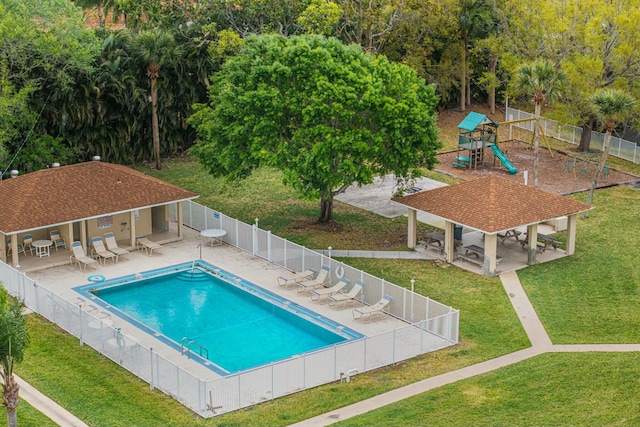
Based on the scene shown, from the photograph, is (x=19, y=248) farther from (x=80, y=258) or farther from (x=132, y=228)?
(x=132, y=228)

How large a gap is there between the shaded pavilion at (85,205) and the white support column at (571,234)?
1538 centimetres

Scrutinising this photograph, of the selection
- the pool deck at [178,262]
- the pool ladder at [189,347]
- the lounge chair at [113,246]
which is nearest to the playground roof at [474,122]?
the pool deck at [178,262]

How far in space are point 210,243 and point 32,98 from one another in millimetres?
14107

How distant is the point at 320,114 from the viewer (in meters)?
40.4

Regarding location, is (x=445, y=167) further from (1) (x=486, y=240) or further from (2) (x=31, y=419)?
(2) (x=31, y=419)

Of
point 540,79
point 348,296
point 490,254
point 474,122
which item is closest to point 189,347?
point 348,296

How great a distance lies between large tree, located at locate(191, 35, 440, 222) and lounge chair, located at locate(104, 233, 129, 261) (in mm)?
5233

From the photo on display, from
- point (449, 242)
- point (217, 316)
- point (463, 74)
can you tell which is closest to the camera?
point (217, 316)

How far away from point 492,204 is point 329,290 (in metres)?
7.36

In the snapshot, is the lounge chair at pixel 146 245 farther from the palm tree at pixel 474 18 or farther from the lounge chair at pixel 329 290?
the palm tree at pixel 474 18

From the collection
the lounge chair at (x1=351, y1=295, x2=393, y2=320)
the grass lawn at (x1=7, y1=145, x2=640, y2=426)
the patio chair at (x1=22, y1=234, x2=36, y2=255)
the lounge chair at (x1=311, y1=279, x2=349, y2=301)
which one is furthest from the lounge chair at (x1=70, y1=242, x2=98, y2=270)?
the lounge chair at (x1=351, y1=295, x2=393, y2=320)

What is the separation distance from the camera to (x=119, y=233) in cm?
4284

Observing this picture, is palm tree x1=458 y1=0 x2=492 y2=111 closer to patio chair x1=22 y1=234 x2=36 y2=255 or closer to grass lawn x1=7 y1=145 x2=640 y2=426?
grass lawn x1=7 y1=145 x2=640 y2=426

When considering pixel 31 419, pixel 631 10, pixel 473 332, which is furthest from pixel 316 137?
pixel 631 10
